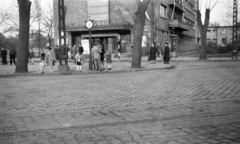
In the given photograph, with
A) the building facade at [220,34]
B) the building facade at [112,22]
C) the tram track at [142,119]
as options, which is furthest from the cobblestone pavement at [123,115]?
the building facade at [220,34]

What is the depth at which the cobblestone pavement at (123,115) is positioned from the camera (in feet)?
14.7

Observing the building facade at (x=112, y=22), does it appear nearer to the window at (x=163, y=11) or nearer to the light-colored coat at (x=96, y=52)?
the window at (x=163, y=11)

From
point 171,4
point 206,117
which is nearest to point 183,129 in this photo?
point 206,117

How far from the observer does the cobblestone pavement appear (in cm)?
449

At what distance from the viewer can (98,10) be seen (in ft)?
139

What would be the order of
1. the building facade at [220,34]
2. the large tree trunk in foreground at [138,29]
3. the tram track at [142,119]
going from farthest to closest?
the building facade at [220,34] < the large tree trunk in foreground at [138,29] < the tram track at [142,119]

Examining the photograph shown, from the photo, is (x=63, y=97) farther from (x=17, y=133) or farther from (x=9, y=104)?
(x=17, y=133)

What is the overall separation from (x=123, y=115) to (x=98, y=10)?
1488 inches

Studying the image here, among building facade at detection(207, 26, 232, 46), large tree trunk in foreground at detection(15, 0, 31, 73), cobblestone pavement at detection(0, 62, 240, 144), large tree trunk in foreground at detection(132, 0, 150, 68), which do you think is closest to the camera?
cobblestone pavement at detection(0, 62, 240, 144)

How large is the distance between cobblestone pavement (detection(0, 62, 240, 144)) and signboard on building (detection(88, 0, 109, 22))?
33560 mm

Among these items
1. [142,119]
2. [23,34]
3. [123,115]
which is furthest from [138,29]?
[142,119]

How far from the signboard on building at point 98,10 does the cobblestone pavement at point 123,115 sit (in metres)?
33.6

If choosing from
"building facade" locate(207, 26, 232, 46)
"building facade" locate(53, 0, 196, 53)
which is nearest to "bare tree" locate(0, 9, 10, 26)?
"building facade" locate(53, 0, 196, 53)

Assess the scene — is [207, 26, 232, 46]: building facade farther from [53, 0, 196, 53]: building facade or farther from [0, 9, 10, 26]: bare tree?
[0, 9, 10, 26]: bare tree
